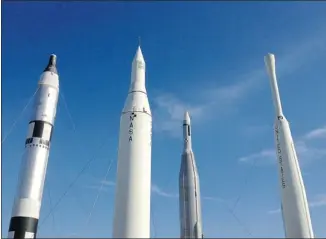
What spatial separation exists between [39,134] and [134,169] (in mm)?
6480

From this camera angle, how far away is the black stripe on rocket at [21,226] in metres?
15.9

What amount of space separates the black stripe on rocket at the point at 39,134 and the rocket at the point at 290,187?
41.8 feet

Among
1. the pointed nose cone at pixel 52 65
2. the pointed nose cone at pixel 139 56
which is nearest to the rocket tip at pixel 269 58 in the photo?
the pointed nose cone at pixel 139 56

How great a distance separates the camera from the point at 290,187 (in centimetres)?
1714

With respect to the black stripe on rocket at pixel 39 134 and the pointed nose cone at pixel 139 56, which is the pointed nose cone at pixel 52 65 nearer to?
the black stripe on rocket at pixel 39 134

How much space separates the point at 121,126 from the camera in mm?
16438

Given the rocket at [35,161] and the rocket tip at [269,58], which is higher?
the rocket tip at [269,58]

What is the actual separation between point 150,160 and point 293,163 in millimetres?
7761

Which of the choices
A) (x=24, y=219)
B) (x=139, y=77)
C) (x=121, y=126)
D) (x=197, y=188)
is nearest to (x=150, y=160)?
(x=121, y=126)

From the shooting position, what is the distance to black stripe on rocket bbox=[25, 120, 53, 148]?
1806 cm

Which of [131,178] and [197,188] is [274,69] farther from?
[131,178]

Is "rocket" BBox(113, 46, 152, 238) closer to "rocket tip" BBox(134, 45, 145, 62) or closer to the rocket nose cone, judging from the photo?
"rocket tip" BBox(134, 45, 145, 62)

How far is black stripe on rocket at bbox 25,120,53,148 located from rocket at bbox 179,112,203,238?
37.5ft

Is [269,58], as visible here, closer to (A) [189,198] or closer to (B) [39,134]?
(A) [189,198]
